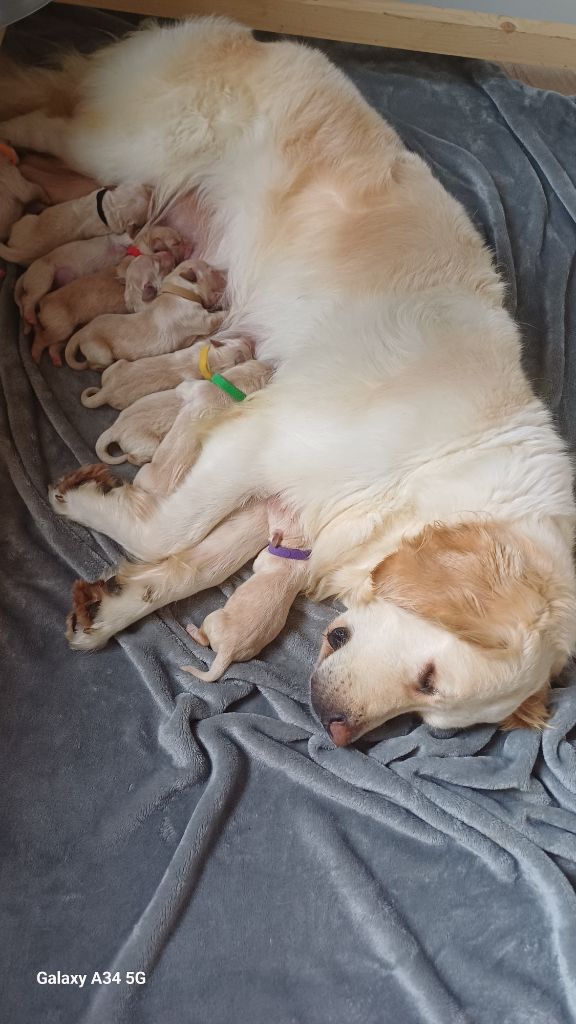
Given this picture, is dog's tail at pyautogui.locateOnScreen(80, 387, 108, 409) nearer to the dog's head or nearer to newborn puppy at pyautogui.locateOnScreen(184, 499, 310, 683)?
newborn puppy at pyautogui.locateOnScreen(184, 499, 310, 683)

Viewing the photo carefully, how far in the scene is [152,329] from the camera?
90.8 inches

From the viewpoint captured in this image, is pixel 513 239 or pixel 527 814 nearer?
pixel 527 814

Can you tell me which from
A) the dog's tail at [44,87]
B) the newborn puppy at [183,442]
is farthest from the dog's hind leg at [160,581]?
the dog's tail at [44,87]

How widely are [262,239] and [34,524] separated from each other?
3.52 ft

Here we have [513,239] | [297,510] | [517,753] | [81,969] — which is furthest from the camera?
[513,239]

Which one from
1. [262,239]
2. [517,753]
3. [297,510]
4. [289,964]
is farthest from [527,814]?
[262,239]

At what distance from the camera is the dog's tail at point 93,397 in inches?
89.8

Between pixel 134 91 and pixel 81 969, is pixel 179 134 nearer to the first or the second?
pixel 134 91

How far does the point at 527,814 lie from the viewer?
70.8 inches

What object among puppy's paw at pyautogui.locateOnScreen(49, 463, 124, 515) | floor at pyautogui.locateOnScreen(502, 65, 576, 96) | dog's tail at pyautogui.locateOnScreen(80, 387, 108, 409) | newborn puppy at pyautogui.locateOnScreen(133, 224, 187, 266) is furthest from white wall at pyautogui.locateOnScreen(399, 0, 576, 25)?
puppy's paw at pyautogui.locateOnScreen(49, 463, 124, 515)

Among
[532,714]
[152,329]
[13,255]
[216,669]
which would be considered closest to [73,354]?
[152,329]

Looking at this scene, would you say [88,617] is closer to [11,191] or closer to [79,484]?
[79,484]

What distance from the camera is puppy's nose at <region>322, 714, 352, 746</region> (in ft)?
5.79

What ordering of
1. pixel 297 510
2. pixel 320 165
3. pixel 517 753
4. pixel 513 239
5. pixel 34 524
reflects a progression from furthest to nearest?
pixel 513 239 → pixel 320 165 → pixel 34 524 → pixel 297 510 → pixel 517 753
